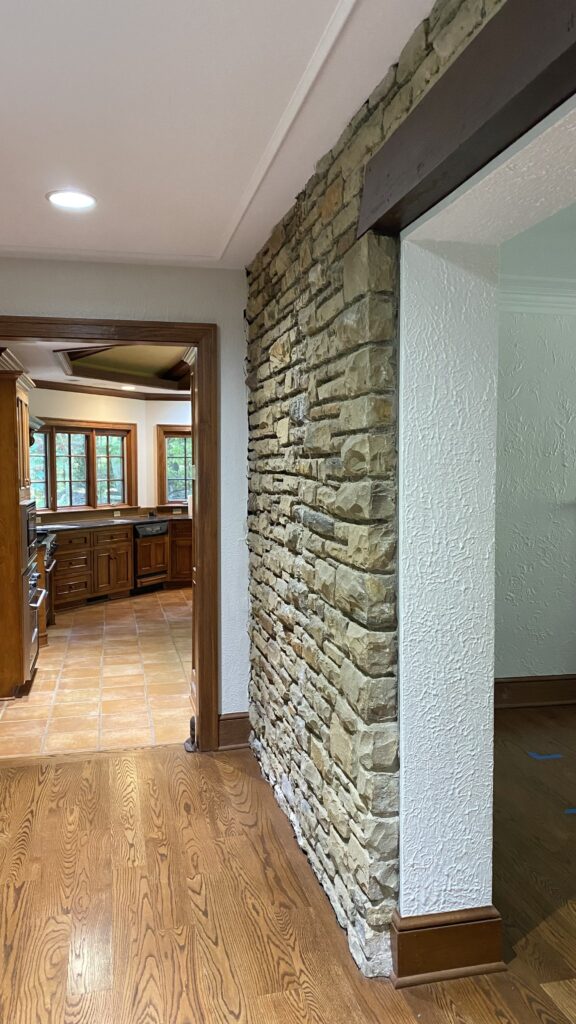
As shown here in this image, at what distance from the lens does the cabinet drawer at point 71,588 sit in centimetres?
727

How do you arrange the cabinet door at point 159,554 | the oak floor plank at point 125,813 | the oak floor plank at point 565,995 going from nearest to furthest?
the oak floor plank at point 565,995
the oak floor plank at point 125,813
the cabinet door at point 159,554

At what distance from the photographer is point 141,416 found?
355 inches

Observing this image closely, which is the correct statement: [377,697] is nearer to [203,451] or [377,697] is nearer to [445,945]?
[445,945]

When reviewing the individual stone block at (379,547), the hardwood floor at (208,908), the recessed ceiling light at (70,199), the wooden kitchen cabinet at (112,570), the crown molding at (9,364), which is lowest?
the hardwood floor at (208,908)

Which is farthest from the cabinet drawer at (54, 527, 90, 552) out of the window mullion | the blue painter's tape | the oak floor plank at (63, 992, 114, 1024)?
the oak floor plank at (63, 992, 114, 1024)

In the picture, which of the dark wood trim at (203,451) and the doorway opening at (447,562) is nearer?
the doorway opening at (447,562)

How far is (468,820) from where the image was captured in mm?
2072

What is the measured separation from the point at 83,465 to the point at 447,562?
276 inches

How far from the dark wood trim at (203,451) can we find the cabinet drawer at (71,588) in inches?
155

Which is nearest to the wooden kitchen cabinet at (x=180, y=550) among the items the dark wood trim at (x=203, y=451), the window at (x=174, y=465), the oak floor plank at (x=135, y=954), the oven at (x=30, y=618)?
the window at (x=174, y=465)

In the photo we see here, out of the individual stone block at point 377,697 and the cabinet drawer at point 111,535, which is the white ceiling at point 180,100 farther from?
the cabinet drawer at point 111,535

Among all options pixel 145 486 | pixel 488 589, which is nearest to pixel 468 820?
pixel 488 589

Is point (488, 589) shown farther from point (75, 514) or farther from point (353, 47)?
point (75, 514)

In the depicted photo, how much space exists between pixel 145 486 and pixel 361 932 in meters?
7.45
